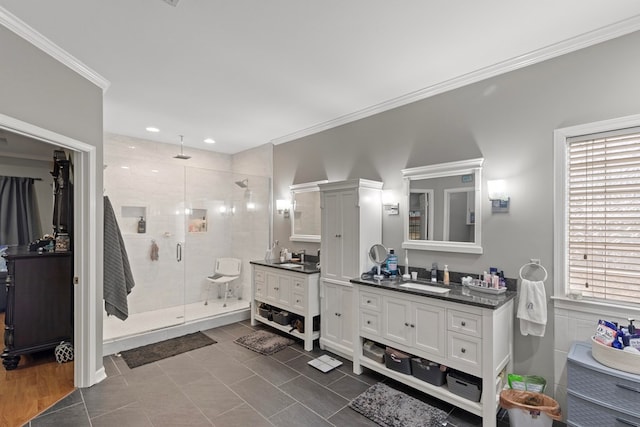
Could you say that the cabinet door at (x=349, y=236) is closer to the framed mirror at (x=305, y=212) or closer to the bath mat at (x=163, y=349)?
the framed mirror at (x=305, y=212)

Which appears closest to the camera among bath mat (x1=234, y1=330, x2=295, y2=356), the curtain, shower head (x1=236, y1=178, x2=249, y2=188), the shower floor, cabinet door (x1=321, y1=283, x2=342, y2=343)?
cabinet door (x1=321, y1=283, x2=342, y2=343)

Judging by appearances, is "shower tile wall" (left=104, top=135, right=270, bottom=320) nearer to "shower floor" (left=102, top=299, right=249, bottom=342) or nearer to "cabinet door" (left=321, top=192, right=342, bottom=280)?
"shower floor" (left=102, top=299, right=249, bottom=342)

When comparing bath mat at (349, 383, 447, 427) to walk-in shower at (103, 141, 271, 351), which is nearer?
bath mat at (349, 383, 447, 427)

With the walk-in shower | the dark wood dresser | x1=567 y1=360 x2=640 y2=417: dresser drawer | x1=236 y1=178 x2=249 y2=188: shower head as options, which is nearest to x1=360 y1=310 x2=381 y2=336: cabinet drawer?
x1=567 y1=360 x2=640 y2=417: dresser drawer

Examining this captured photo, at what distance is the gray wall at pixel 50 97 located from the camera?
6.55ft

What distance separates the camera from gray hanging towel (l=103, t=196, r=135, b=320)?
3.08m

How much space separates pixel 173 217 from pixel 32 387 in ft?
8.61

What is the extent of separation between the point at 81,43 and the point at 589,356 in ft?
14.1

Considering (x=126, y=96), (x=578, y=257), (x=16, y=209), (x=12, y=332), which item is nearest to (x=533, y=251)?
(x=578, y=257)

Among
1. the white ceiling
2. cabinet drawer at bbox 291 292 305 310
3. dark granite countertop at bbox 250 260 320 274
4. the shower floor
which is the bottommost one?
the shower floor

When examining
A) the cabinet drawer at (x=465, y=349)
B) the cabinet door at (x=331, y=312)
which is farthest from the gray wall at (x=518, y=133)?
the cabinet door at (x=331, y=312)

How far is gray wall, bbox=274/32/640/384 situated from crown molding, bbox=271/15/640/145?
1.8 inches

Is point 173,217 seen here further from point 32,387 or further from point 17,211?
point 17,211

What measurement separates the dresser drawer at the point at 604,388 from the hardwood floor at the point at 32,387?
396cm
